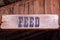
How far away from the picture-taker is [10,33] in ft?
15.4

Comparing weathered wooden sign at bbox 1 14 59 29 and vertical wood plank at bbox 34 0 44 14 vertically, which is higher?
vertical wood plank at bbox 34 0 44 14

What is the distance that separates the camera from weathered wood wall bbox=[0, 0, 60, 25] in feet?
9.94

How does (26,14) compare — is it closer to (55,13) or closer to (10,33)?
(55,13)

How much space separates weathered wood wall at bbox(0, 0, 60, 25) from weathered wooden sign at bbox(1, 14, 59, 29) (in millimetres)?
80

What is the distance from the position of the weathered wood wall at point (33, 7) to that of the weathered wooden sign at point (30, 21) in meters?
0.08

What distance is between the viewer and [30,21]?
2.96 metres

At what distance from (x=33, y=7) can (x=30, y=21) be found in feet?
0.82

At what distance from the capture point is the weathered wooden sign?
2.95 metres

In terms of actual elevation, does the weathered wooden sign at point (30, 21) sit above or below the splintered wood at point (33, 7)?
below

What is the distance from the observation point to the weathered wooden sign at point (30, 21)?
2.95m

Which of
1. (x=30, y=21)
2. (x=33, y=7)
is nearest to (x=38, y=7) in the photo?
(x=33, y=7)

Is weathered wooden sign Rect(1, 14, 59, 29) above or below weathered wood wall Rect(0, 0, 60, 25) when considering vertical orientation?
below

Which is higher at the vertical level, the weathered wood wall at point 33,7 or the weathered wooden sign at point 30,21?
the weathered wood wall at point 33,7

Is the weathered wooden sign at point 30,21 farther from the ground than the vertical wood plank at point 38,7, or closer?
closer
